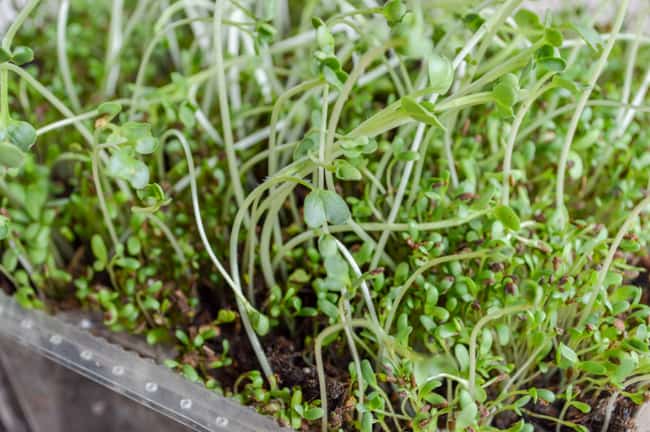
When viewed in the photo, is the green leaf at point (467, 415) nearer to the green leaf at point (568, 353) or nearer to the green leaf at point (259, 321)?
A: the green leaf at point (568, 353)

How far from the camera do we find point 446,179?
29.4 inches

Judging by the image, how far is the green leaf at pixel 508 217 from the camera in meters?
0.59

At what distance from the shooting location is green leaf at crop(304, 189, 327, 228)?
54 cm

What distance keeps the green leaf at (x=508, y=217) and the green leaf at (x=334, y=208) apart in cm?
15

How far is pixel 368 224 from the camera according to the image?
26.9 inches

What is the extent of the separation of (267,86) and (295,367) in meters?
0.45

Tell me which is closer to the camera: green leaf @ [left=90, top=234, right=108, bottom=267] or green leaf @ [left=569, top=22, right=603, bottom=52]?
green leaf @ [left=569, top=22, right=603, bottom=52]

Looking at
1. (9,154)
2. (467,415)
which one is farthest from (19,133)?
(467,415)

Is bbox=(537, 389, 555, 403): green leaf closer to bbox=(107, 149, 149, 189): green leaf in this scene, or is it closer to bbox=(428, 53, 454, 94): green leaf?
bbox=(428, 53, 454, 94): green leaf

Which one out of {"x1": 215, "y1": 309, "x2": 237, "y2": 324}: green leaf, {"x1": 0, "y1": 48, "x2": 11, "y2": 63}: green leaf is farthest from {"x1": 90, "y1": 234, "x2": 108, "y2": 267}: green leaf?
{"x1": 0, "y1": 48, "x2": 11, "y2": 63}: green leaf

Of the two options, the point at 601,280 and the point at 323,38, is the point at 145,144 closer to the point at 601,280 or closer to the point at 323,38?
the point at 323,38

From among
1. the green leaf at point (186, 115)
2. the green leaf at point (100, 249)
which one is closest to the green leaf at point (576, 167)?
the green leaf at point (186, 115)

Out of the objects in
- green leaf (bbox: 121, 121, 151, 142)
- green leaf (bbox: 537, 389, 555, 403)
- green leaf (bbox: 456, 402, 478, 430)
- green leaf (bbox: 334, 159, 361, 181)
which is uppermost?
green leaf (bbox: 121, 121, 151, 142)

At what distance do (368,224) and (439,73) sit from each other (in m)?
0.22
